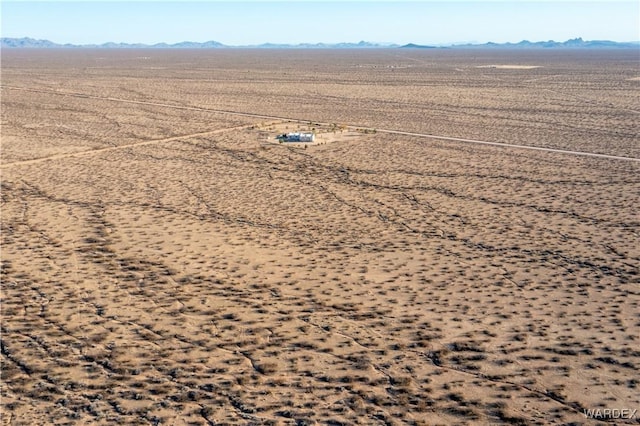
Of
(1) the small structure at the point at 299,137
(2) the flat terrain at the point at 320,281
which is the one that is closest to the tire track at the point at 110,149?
(2) the flat terrain at the point at 320,281

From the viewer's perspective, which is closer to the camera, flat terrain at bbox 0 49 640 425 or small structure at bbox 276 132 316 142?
flat terrain at bbox 0 49 640 425

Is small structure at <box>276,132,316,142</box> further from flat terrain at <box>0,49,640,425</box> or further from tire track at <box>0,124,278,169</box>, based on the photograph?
tire track at <box>0,124,278,169</box>

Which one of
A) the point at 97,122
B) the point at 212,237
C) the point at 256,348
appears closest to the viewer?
the point at 256,348

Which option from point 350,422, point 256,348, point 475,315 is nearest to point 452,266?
point 475,315

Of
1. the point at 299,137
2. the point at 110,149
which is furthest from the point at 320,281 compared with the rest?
the point at 110,149

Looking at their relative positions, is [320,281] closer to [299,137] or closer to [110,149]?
[299,137]

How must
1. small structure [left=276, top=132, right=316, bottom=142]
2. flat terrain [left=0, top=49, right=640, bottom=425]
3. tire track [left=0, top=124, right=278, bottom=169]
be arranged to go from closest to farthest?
flat terrain [left=0, top=49, right=640, bottom=425] → tire track [left=0, top=124, right=278, bottom=169] → small structure [left=276, top=132, right=316, bottom=142]

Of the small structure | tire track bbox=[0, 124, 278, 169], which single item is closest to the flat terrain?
tire track bbox=[0, 124, 278, 169]

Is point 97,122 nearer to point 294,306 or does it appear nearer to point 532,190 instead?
point 532,190

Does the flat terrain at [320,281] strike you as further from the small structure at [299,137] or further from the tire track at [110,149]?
the small structure at [299,137]
